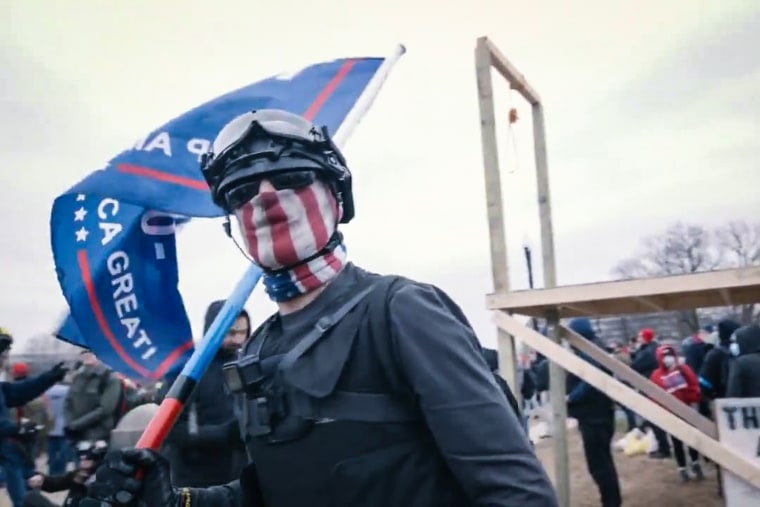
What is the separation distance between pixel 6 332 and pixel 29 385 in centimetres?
64

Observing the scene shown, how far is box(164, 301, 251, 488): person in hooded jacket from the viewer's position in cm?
439

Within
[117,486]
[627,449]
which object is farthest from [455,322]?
[627,449]

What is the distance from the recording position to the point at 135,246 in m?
3.31

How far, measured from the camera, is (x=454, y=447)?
156cm

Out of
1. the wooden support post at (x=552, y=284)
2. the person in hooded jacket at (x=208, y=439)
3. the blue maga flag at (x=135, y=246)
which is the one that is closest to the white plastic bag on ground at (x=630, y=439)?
the wooden support post at (x=552, y=284)

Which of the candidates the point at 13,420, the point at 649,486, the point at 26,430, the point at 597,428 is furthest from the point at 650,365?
the point at 13,420

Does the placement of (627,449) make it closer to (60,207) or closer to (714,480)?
(714,480)

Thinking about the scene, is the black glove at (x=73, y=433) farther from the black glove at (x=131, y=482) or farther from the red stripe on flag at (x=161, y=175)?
the black glove at (x=131, y=482)

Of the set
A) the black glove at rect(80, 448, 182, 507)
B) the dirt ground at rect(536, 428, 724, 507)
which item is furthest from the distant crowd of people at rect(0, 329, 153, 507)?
the black glove at rect(80, 448, 182, 507)

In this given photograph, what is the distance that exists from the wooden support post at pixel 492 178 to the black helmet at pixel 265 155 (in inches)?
135

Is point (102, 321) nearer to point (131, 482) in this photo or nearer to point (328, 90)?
point (131, 482)

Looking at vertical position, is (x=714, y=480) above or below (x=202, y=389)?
below

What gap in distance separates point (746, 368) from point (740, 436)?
1.62 metres

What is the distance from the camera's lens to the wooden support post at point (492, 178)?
5.38 metres
